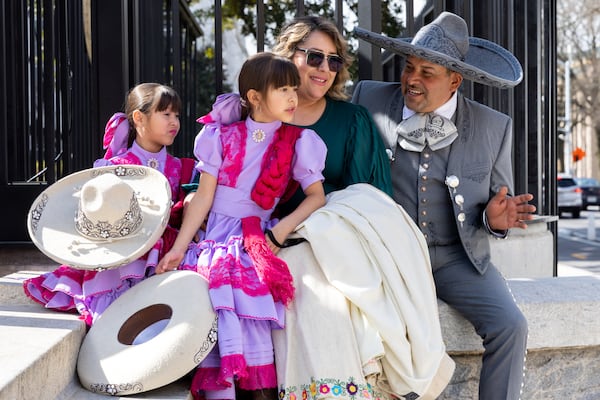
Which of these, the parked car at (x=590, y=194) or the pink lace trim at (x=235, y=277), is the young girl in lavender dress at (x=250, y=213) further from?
the parked car at (x=590, y=194)

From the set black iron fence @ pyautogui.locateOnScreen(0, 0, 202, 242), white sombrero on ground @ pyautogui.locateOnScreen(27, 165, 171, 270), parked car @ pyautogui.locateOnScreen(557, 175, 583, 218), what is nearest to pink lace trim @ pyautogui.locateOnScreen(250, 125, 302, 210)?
white sombrero on ground @ pyautogui.locateOnScreen(27, 165, 171, 270)

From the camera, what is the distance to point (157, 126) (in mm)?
3271

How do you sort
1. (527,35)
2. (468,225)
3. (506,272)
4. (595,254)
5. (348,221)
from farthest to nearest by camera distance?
(595,254) < (527,35) < (506,272) < (468,225) < (348,221)

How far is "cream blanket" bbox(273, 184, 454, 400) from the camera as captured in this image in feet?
8.82

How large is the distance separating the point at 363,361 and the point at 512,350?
684 mm

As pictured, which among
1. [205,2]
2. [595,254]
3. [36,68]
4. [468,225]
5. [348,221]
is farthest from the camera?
[595,254]

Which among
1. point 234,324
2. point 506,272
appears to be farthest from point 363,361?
point 506,272

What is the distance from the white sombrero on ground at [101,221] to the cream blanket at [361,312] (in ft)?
1.75

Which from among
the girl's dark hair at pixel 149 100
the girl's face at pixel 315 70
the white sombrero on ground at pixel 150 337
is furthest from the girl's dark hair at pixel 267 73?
the white sombrero on ground at pixel 150 337

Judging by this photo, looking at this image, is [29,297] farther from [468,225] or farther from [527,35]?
[527,35]

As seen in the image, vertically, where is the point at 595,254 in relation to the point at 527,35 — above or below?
below

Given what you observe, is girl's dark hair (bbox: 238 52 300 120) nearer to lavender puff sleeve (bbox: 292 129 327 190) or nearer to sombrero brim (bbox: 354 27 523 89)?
lavender puff sleeve (bbox: 292 129 327 190)

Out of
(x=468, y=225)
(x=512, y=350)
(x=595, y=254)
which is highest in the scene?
(x=468, y=225)

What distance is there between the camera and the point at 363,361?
2.68 metres
